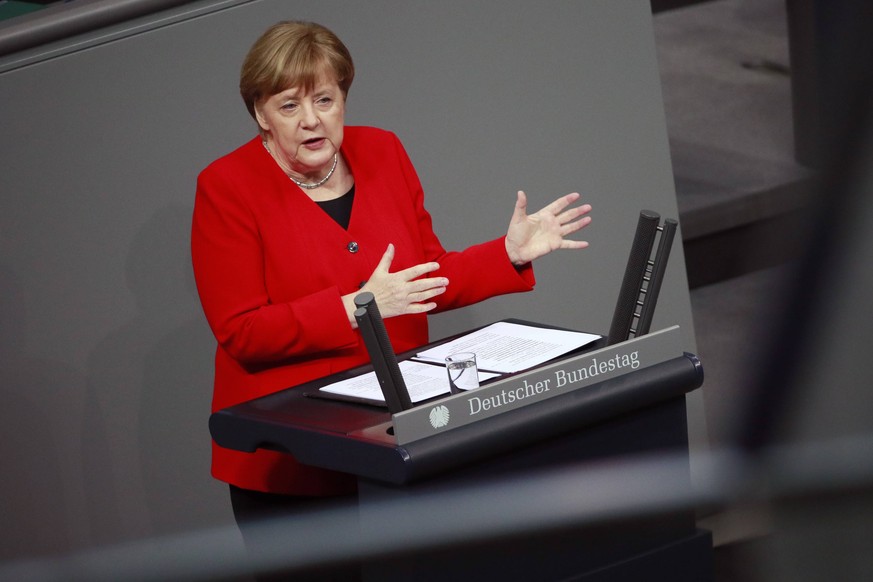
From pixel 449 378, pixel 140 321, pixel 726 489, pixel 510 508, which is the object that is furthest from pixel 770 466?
pixel 140 321

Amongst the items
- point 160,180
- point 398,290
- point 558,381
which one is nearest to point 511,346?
point 398,290

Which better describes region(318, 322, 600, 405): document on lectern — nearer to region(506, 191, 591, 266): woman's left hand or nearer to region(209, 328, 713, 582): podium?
region(209, 328, 713, 582): podium

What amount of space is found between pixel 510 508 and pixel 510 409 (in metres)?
0.90

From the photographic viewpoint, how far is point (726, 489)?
1.17ft

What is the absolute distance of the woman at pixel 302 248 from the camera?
1.90 meters

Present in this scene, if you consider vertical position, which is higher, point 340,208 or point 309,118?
point 309,118

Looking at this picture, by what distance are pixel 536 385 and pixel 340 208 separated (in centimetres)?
72

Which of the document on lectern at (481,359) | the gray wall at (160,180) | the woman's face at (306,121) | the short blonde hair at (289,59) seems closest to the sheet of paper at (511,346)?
the document on lectern at (481,359)

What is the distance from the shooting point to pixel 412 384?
5.46 ft

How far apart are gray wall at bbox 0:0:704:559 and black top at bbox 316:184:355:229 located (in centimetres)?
73

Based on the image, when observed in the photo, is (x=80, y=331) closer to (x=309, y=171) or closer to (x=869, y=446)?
(x=309, y=171)

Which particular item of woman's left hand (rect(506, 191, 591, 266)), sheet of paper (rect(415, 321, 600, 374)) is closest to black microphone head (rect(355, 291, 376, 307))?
sheet of paper (rect(415, 321, 600, 374))

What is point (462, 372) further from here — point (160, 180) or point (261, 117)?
point (160, 180)

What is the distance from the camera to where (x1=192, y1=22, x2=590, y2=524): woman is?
190 cm
